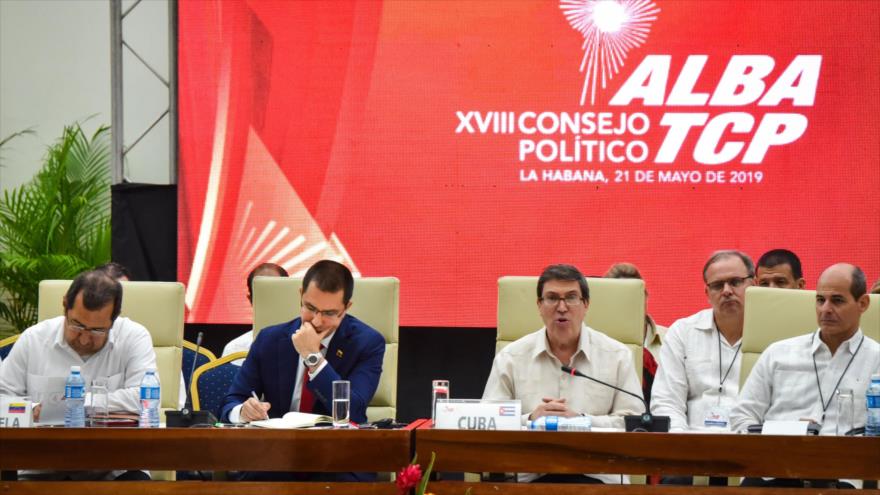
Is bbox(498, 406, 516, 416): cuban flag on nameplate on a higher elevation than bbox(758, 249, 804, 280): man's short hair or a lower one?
lower

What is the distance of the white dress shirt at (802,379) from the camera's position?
12.4 feet

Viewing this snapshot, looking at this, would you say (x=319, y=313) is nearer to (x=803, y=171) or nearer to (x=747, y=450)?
(x=747, y=450)

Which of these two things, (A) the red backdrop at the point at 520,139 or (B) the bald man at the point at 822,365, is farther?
(A) the red backdrop at the point at 520,139

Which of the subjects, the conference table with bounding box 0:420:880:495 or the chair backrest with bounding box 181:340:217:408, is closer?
the conference table with bounding box 0:420:880:495

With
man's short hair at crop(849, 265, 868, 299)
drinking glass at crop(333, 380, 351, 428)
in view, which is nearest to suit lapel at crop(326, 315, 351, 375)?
drinking glass at crop(333, 380, 351, 428)

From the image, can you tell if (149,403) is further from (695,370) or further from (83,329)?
(695,370)

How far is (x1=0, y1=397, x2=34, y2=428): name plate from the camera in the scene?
3090mm

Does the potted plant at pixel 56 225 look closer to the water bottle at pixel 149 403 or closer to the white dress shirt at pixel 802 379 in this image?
the water bottle at pixel 149 403

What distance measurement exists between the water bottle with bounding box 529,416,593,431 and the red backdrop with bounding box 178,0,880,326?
270cm

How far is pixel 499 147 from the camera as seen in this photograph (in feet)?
19.1

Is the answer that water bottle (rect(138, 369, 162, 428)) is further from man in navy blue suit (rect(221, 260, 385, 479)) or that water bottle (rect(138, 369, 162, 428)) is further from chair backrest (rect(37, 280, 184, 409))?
chair backrest (rect(37, 280, 184, 409))

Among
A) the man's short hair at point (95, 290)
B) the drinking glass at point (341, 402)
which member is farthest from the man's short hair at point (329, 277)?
the man's short hair at point (95, 290)

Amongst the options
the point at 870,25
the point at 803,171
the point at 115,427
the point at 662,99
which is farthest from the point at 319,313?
the point at 870,25

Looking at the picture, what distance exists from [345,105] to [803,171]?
2.42 meters
